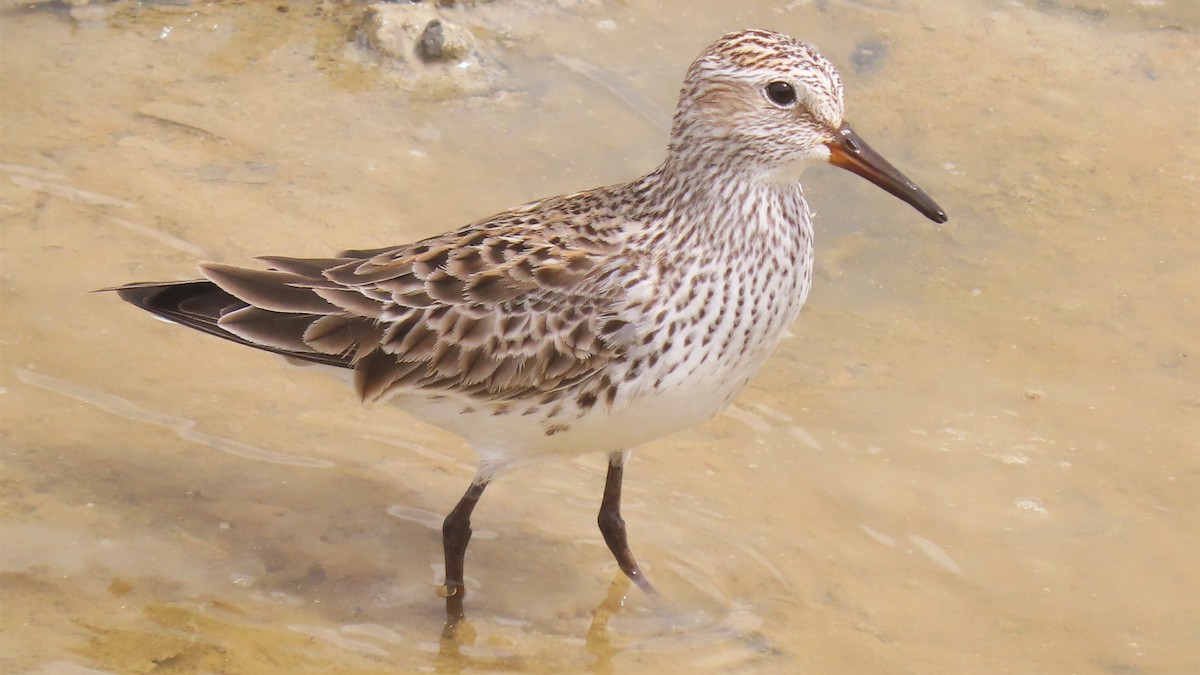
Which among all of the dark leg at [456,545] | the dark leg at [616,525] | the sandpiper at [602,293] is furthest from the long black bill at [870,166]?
the dark leg at [456,545]

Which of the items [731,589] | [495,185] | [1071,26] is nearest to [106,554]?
[731,589]

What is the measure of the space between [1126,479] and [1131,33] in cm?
416

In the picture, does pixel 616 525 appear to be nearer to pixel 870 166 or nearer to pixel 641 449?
pixel 641 449

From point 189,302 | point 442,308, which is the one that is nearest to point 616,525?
point 442,308

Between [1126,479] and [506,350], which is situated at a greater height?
[506,350]

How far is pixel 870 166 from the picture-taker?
5.80 meters

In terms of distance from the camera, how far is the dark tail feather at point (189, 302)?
611 centimetres

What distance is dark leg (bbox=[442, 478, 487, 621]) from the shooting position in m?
6.19

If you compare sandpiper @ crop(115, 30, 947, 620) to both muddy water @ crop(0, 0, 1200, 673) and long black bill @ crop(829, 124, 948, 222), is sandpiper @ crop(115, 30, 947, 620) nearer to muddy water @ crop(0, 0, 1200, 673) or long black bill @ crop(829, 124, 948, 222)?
long black bill @ crop(829, 124, 948, 222)

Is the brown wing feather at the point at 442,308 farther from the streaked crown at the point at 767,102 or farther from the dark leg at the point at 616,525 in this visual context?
the dark leg at the point at 616,525

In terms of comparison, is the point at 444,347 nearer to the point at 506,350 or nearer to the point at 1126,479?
the point at 506,350

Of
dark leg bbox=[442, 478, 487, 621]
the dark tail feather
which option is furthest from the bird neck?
the dark tail feather

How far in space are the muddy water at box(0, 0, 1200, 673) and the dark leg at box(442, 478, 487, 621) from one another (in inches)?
3.8

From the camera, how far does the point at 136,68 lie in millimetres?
9047
